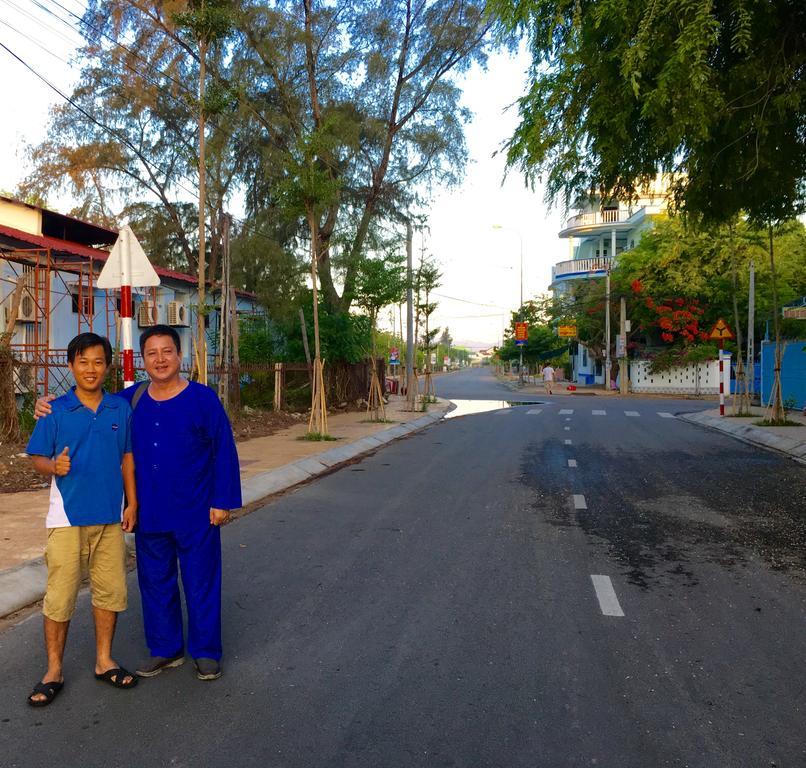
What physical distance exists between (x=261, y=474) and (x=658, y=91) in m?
7.15

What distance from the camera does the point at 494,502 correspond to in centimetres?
964

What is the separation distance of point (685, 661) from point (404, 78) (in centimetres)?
2300

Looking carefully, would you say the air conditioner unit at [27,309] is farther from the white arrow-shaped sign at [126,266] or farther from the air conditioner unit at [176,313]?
the white arrow-shaped sign at [126,266]

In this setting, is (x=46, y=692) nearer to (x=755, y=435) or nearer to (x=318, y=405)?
(x=318, y=405)

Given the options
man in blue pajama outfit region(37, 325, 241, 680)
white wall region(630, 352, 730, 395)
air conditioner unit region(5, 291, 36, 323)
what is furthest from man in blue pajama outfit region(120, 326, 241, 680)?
white wall region(630, 352, 730, 395)

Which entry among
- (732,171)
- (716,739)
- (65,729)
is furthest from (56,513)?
(732,171)

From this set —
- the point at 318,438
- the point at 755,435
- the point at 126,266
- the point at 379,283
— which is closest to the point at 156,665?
the point at 126,266

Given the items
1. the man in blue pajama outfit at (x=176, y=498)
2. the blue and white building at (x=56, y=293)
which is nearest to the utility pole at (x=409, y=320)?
the blue and white building at (x=56, y=293)

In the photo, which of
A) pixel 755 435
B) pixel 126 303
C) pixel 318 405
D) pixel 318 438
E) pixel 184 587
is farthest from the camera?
pixel 755 435

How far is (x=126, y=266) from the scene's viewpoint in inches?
300

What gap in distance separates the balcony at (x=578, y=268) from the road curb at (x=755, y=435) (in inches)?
1089

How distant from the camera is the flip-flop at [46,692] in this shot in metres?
3.88

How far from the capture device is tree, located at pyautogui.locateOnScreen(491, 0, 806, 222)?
7.41 meters

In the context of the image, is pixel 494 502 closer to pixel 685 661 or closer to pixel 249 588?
pixel 249 588
